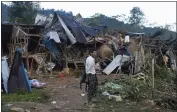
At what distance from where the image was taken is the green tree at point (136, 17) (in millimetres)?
38656

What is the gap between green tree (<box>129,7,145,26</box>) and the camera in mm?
38656

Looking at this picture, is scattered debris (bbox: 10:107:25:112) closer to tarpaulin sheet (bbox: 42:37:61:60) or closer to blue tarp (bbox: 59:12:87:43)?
tarpaulin sheet (bbox: 42:37:61:60)

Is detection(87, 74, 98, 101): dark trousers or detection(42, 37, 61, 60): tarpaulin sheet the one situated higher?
detection(42, 37, 61, 60): tarpaulin sheet

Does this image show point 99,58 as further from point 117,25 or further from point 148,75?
point 117,25

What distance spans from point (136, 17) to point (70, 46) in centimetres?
2145

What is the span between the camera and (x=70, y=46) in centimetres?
1925

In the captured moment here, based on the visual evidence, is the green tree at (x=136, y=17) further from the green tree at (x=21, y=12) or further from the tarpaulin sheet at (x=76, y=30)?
the tarpaulin sheet at (x=76, y=30)

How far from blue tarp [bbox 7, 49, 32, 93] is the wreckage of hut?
6.15 metres

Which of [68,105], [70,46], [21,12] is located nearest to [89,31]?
[70,46]

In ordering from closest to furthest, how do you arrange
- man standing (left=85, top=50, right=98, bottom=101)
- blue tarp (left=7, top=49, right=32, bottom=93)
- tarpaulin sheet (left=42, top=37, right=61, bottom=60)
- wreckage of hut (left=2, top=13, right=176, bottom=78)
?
1. man standing (left=85, top=50, right=98, bottom=101)
2. blue tarp (left=7, top=49, right=32, bottom=93)
3. wreckage of hut (left=2, top=13, right=176, bottom=78)
4. tarpaulin sheet (left=42, top=37, right=61, bottom=60)

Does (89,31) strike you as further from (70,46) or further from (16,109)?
(16,109)

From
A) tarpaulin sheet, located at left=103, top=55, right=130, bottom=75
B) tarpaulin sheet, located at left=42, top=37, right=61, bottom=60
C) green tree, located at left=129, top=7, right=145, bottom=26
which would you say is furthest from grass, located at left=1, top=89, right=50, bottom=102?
green tree, located at left=129, top=7, right=145, bottom=26

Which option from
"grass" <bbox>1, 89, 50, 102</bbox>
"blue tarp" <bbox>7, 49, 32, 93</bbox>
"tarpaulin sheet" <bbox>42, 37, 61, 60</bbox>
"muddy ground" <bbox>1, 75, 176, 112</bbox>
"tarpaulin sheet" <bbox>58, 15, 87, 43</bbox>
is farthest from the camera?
"tarpaulin sheet" <bbox>58, 15, 87, 43</bbox>

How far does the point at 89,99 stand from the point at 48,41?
29.0 ft
